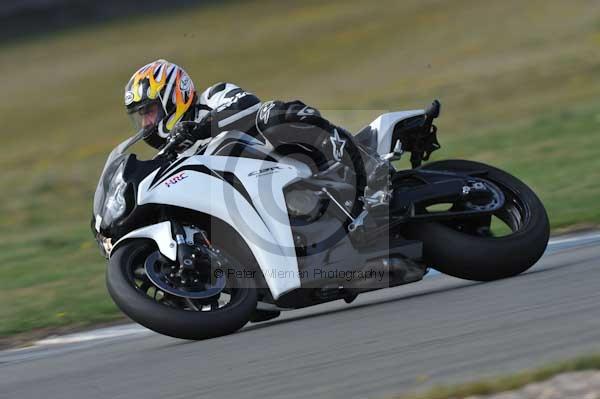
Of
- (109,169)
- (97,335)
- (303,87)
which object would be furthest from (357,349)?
(303,87)

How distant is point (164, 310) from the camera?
546cm

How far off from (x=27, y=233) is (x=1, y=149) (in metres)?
9.79

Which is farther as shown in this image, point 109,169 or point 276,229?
point 109,169

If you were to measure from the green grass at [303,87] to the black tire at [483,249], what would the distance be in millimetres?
1449

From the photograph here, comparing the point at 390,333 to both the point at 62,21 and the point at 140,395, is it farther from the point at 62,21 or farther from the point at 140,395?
the point at 62,21

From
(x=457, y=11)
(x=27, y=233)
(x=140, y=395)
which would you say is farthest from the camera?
(x=457, y=11)

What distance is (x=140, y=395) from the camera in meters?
4.62

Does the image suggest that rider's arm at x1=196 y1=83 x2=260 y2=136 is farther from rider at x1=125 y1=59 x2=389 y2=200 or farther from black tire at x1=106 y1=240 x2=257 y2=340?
black tire at x1=106 y1=240 x2=257 y2=340

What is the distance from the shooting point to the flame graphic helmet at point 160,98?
20.2 feet

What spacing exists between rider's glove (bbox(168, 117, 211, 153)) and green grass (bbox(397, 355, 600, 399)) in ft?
8.28

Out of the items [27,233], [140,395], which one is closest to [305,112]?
[140,395]

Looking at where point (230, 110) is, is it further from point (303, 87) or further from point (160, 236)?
point (303, 87)

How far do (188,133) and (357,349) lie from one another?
173cm

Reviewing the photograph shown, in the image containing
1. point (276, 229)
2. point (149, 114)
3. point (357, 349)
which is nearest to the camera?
point (357, 349)
